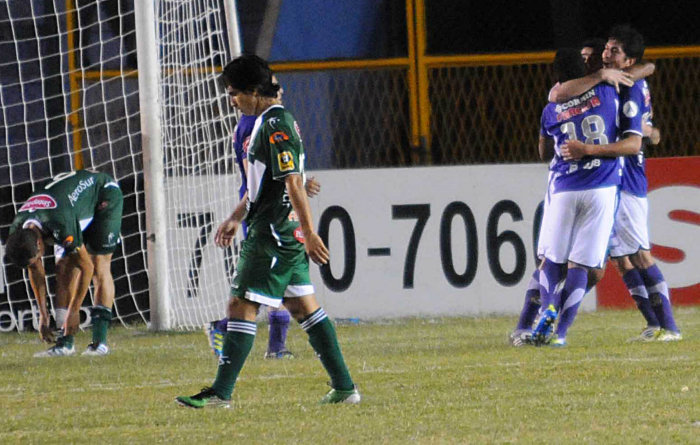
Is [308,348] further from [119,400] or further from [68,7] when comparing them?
[68,7]

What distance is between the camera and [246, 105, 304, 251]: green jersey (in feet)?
19.0

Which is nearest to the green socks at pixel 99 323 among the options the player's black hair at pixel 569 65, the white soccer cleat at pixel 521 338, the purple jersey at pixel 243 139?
the purple jersey at pixel 243 139

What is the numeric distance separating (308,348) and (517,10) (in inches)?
204

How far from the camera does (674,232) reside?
37.3 ft

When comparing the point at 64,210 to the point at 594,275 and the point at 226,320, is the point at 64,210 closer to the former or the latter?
the point at 226,320

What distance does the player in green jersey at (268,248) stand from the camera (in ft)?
19.1

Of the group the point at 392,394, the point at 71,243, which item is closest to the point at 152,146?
the point at 71,243

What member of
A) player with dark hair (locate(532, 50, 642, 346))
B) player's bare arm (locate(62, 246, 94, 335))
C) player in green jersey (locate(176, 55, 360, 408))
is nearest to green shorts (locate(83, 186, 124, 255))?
player's bare arm (locate(62, 246, 94, 335))

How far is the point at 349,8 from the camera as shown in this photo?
12.6m

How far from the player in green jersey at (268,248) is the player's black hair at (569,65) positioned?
2925mm

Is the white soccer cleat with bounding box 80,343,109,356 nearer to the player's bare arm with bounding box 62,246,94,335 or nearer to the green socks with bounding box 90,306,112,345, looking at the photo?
the green socks with bounding box 90,306,112,345

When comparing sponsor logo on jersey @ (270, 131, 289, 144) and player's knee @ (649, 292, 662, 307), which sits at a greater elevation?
sponsor logo on jersey @ (270, 131, 289, 144)

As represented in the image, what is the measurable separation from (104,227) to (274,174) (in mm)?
4134

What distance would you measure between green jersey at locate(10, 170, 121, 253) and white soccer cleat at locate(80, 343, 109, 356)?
0.63m
